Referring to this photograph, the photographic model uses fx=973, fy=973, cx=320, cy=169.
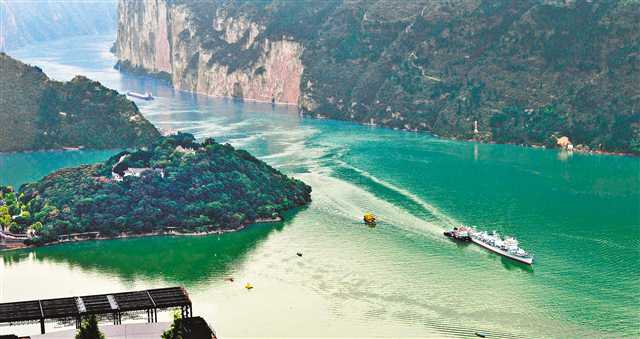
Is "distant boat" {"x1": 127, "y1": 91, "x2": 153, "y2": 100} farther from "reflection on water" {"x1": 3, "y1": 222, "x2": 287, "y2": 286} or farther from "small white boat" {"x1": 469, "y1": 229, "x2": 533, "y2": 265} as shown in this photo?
"small white boat" {"x1": 469, "y1": 229, "x2": 533, "y2": 265}

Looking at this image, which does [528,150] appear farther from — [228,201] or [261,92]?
[261,92]

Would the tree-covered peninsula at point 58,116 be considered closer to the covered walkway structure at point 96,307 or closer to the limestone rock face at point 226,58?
the limestone rock face at point 226,58

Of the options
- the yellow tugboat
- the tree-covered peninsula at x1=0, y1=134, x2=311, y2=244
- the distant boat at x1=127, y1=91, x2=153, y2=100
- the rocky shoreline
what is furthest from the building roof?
the distant boat at x1=127, y1=91, x2=153, y2=100

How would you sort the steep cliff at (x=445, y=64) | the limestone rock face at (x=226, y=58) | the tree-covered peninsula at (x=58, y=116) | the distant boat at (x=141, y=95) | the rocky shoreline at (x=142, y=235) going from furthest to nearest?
the distant boat at (x=141, y=95) < the limestone rock face at (x=226, y=58) < the steep cliff at (x=445, y=64) < the tree-covered peninsula at (x=58, y=116) < the rocky shoreline at (x=142, y=235)

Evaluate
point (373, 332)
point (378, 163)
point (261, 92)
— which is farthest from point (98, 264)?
point (261, 92)

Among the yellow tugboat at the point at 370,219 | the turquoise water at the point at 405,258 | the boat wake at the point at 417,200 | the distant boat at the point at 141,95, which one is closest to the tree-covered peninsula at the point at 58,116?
the turquoise water at the point at 405,258
